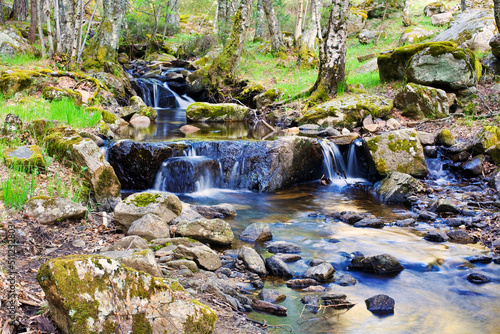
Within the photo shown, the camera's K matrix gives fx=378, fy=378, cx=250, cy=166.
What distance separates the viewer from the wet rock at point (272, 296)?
3797mm

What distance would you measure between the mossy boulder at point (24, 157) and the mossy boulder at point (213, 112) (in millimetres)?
8492

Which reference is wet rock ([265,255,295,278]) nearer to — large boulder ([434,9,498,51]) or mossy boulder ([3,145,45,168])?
mossy boulder ([3,145,45,168])

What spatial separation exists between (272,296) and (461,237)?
11.6 ft

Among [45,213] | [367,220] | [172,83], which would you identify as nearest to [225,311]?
[45,213]

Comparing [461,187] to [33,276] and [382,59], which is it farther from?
[33,276]

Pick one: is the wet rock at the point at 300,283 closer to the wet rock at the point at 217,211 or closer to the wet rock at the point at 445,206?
the wet rock at the point at 217,211

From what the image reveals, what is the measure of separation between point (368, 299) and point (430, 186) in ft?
17.6

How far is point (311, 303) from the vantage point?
3809mm

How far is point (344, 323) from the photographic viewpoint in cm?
354

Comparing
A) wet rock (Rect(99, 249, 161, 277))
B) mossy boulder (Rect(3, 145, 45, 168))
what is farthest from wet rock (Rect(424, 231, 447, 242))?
mossy boulder (Rect(3, 145, 45, 168))

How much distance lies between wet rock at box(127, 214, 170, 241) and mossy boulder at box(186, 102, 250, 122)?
926 cm

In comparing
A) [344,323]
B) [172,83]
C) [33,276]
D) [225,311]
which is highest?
[172,83]

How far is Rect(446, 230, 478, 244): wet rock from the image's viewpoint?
5.64 metres

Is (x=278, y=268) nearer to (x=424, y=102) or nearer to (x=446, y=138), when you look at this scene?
(x=446, y=138)
